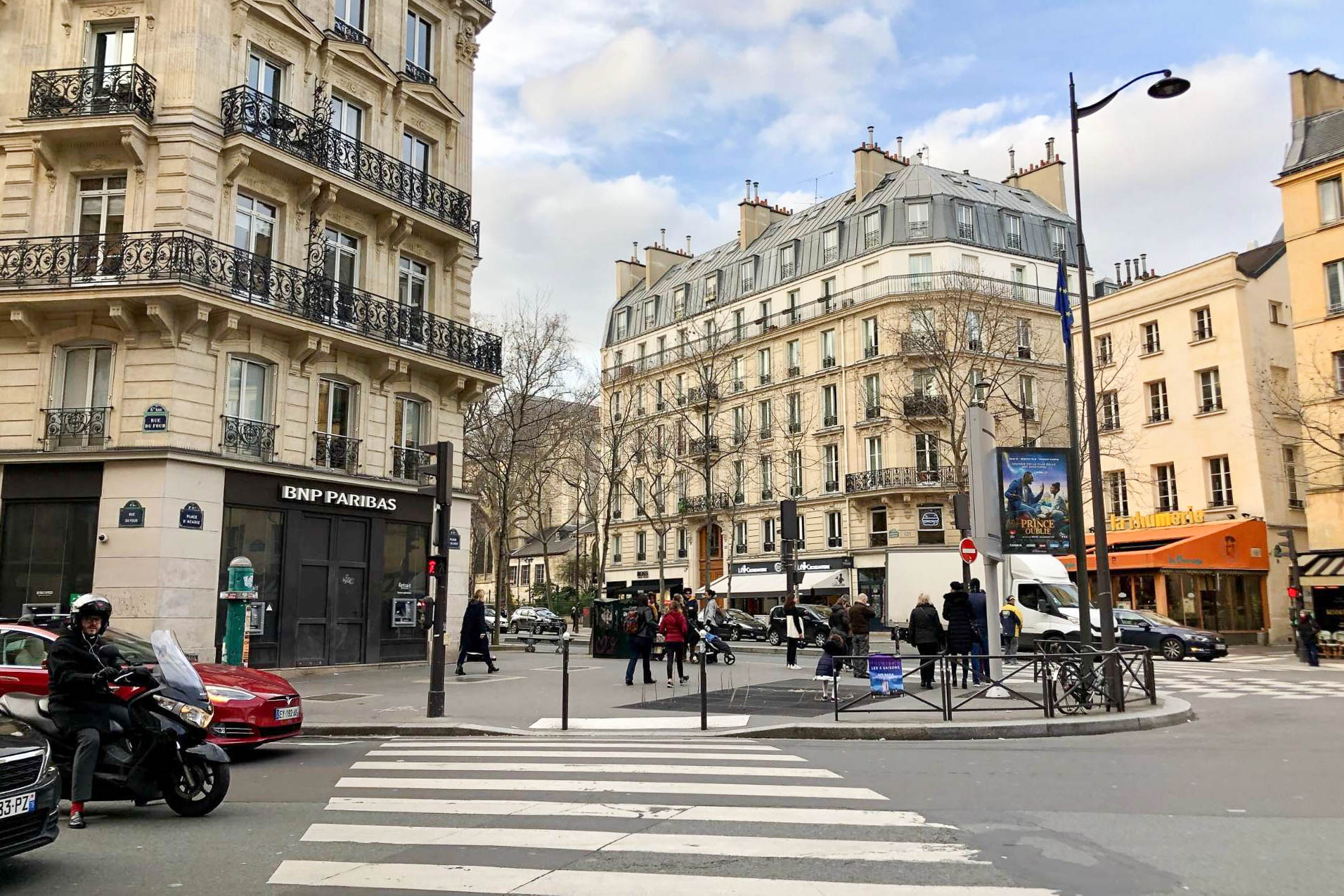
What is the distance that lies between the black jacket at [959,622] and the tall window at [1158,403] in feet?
84.3

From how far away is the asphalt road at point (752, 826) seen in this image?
560cm

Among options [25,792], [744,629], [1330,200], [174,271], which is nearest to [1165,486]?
[1330,200]

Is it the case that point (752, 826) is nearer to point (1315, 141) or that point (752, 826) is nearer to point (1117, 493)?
point (1315, 141)

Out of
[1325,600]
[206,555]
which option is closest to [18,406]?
[206,555]

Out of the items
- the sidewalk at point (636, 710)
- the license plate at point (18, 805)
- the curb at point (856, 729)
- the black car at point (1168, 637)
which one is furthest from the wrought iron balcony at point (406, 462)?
the black car at point (1168, 637)

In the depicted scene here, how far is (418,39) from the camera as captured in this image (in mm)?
25250

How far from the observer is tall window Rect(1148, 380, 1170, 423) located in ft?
127

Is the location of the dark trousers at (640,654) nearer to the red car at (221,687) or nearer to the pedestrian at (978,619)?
the pedestrian at (978,619)

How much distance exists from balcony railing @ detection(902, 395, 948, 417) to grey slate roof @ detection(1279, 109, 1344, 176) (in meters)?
14.8

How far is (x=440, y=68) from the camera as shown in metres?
25.7

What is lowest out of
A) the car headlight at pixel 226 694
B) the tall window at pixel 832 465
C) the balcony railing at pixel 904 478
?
the car headlight at pixel 226 694

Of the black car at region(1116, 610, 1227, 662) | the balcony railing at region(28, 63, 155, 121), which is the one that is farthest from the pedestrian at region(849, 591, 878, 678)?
the balcony railing at region(28, 63, 155, 121)

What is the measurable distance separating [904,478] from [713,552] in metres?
14.1

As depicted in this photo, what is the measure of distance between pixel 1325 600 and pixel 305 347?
3236 cm
